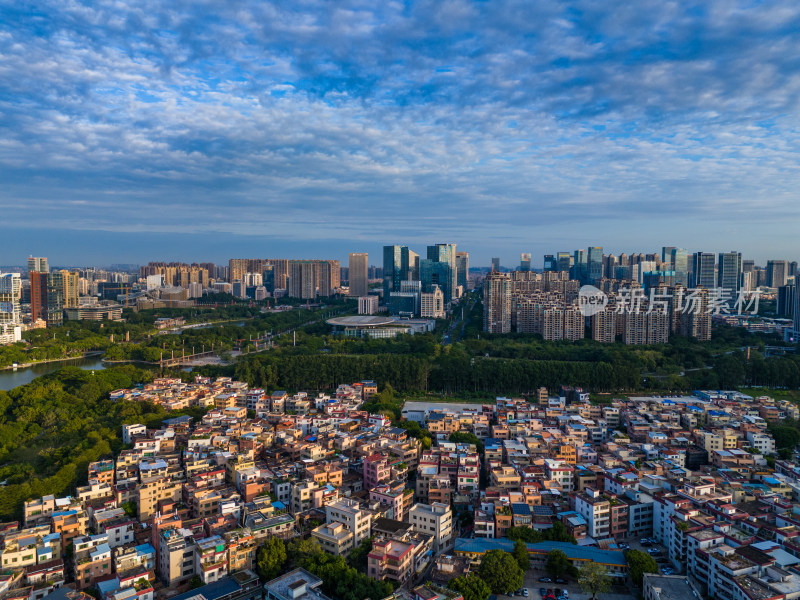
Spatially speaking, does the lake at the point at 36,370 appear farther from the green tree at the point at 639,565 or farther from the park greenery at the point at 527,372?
the green tree at the point at 639,565

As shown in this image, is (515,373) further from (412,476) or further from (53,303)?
(53,303)

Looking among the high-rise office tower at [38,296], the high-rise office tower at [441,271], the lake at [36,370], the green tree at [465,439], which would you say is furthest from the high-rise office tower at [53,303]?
the green tree at [465,439]

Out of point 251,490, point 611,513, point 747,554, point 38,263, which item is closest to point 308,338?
point 251,490

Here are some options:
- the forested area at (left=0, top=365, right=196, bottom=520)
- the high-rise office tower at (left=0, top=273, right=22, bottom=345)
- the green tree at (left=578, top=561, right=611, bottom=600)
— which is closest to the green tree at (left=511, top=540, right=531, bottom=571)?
the green tree at (left=578, top=561, right=611, bottom=600)

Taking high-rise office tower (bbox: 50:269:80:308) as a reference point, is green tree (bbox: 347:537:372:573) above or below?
below

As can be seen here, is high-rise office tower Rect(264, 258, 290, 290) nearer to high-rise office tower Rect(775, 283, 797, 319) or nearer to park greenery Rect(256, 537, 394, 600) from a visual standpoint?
high-rise office tower Rect(775, 283, 797, 319)

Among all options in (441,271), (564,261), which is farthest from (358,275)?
(564,261)
